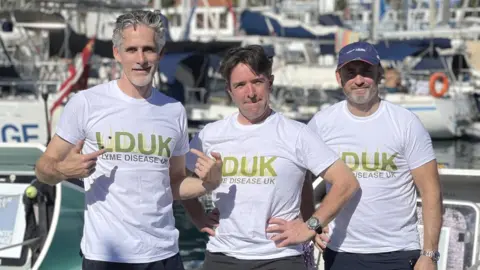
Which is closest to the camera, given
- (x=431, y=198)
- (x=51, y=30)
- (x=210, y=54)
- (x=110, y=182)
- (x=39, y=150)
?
(x=110, y=182)

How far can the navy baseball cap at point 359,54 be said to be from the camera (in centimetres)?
395

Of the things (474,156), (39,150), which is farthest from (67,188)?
(474,156)

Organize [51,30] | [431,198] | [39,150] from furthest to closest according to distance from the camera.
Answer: [51,30], [39,150], [431,198]

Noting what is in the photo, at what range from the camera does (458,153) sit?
24969 mm

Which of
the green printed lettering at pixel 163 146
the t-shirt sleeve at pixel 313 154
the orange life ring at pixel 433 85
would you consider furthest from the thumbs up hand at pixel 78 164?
the orange life ring at pixel 433 85

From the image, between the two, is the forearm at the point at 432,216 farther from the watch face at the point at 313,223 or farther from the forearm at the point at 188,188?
the forearm at the point at 188,188

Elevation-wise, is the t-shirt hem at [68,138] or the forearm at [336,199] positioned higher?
the t-shirt hem at [68,138]

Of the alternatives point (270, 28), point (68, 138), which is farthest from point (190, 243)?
point (270, 28)

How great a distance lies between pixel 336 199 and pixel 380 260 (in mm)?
515

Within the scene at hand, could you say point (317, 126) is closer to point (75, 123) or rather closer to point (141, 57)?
point (141, 57)

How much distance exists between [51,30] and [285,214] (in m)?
20.2

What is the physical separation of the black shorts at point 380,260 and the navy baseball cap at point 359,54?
906 millimetres

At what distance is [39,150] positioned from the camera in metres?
6.83

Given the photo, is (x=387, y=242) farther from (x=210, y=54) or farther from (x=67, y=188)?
(x=210, y=54)
